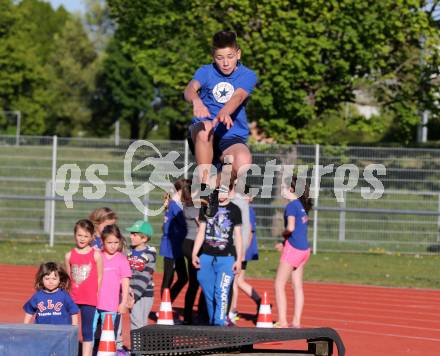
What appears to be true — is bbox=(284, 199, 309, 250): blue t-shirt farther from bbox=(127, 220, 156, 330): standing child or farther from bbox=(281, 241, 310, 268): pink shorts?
bbox=(127, 220, 156, 330): standing child

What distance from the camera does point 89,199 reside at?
23.3 m

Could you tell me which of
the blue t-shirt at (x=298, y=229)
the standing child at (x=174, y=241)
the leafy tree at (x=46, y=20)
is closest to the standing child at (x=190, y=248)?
the standing child at (x=174, y=241)

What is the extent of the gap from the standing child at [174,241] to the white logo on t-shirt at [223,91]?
441 centimetres

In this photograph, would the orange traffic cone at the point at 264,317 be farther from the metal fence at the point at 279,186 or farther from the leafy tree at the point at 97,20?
the leafy tree at the point at 97,20

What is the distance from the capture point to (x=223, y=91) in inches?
354

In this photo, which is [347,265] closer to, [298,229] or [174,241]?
[174,241]

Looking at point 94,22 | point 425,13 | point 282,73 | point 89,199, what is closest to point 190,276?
point 89,199

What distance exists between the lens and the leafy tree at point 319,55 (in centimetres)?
2691

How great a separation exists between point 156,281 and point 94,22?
56204 millimetres

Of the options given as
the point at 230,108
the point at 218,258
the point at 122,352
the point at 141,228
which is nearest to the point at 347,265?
the point at 218,258

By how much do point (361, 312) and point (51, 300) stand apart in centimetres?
681

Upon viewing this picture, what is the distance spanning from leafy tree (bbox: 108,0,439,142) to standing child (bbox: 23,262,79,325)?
1831cm

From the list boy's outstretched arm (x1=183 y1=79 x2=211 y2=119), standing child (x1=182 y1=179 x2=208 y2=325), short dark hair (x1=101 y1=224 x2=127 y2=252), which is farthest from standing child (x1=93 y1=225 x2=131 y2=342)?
standing child (x1=182 y1=179 x2=208 y2=325)

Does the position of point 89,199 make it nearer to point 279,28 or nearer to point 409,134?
point 279,28
